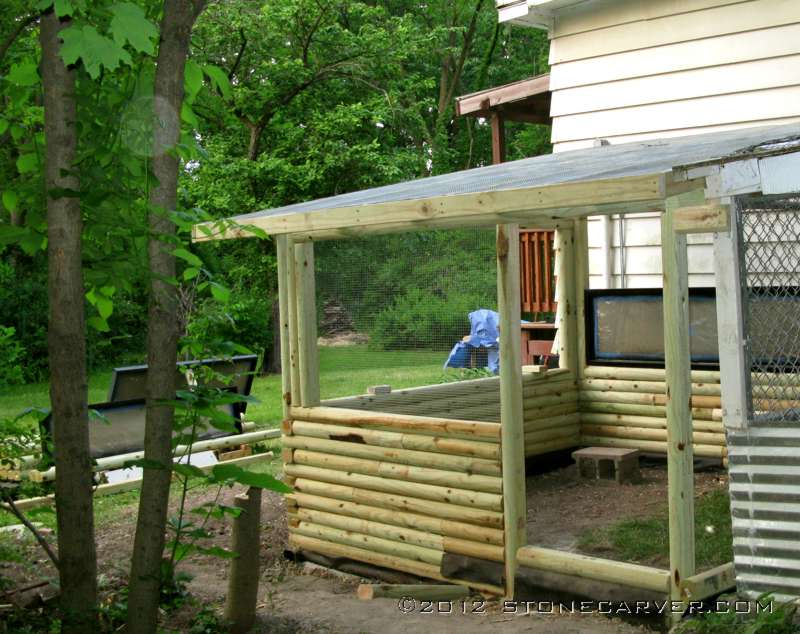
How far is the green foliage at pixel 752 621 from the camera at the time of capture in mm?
4234

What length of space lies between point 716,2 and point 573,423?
3.98 metres

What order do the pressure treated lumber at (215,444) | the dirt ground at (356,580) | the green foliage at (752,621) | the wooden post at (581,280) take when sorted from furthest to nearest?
the pressure treated lumber at (215,444), the wooden post at (581,280), the dirt ground at (356,580), the green foliage at (752,621)

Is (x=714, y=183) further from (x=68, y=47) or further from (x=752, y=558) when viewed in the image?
(x=68, y=47)

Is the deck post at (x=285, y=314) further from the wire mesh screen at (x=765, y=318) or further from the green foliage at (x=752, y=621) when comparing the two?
the green foliage at (x=752, y=621)

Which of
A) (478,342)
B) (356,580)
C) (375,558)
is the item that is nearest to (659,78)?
(478,342)

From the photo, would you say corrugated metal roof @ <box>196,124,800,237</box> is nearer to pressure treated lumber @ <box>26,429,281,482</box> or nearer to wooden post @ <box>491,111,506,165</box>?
pressure treated lumber @ <box>26,429,281,482</box>

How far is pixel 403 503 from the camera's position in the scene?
6480mm

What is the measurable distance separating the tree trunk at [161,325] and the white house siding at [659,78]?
616 cm

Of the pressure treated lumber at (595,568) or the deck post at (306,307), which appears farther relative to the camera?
the deck post at (306,307)

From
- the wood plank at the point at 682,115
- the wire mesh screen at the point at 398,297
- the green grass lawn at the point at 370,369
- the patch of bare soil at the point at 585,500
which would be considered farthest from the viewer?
the wood plank at the point at 682,115

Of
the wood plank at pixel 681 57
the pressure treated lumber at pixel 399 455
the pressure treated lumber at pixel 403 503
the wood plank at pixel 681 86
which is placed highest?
the wood plank at pixel 681 57

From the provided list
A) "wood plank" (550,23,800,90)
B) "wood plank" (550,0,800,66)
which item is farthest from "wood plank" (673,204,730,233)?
"wood plank" (550,0,800,66)

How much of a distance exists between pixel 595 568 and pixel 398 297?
2.79 metres

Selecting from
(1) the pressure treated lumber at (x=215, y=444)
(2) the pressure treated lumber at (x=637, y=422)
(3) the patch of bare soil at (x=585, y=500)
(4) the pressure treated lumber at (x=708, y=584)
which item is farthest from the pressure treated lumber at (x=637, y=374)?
(1) the pressure treated lumber at (x=215, y=444)
